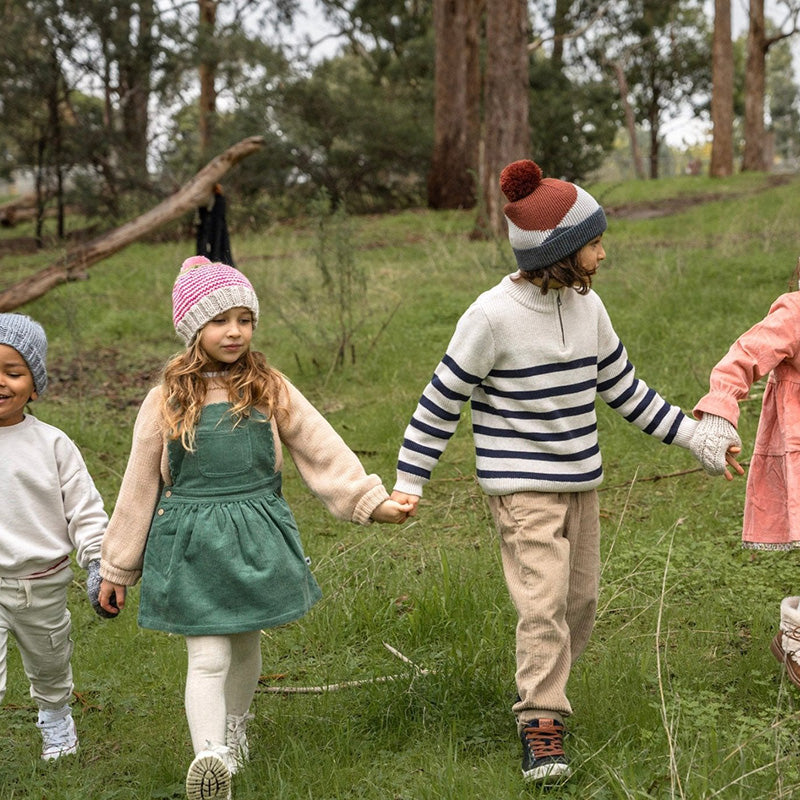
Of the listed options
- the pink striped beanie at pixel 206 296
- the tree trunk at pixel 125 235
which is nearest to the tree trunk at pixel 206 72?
the tree trunk at pixel 125 235

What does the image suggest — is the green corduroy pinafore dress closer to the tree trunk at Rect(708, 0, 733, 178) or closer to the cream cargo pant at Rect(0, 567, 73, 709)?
the cream cargo pant at Rect(0, 567, 73, 709)

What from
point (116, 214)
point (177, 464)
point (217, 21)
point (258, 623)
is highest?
point (217, 21)

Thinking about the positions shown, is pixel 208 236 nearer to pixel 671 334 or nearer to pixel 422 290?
pixel 422 290

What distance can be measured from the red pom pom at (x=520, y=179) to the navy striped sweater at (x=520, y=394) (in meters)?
0.26

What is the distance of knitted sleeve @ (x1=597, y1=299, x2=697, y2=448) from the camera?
11.0 ft

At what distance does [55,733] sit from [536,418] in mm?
1865

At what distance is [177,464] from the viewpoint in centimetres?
303

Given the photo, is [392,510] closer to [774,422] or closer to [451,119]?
[774,422]

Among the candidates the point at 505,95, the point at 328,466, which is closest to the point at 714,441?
the point at 328,466

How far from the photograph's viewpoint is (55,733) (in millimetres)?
3400

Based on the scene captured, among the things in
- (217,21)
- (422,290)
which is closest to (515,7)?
(422,290)

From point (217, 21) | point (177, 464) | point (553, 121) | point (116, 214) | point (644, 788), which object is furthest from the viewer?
point (553, 121)

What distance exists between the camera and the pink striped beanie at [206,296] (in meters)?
3.04

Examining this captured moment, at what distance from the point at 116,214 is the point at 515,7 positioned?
8.23m
